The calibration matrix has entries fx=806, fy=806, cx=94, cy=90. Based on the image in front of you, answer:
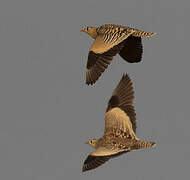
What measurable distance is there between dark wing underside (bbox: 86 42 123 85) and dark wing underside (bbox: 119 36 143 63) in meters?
0.44

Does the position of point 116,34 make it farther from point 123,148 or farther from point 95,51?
point 123,148

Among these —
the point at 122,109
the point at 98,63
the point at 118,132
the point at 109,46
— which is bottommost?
the point at 118,132

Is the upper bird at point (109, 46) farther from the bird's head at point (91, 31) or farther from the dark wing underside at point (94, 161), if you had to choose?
the dark wing underside at point (94, 161)

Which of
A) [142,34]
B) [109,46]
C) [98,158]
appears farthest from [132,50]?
[98,158]

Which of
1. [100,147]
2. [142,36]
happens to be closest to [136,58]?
[142,36]

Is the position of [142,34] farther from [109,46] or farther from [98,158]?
[98,158]

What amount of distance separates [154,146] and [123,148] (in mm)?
289

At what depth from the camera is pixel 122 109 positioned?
27.0ft

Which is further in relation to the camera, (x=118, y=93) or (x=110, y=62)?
(x=118, y=93)

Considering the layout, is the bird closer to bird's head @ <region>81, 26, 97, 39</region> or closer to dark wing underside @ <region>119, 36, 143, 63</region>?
dark wing underside @ <region>119, 36, 143, 63</region>

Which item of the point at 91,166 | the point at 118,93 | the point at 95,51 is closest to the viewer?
the point at 91,166

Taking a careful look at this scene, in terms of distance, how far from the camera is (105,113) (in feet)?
27.0

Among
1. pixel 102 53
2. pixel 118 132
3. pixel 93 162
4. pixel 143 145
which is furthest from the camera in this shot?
pixel 118 132

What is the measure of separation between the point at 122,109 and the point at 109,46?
80 cm
